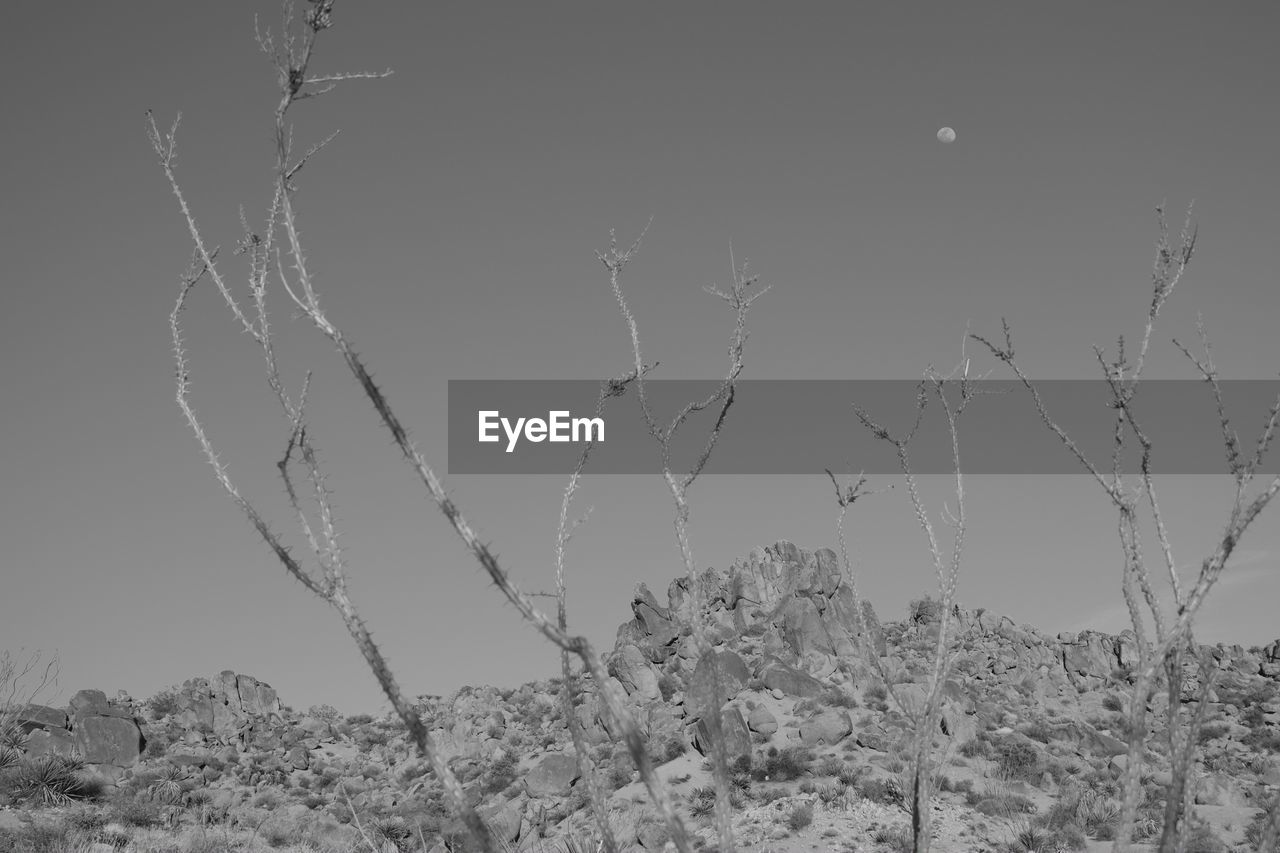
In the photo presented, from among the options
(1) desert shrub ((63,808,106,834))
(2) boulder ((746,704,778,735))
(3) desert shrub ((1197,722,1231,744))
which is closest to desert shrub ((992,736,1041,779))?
(2) boulder ((746,704,778,735))

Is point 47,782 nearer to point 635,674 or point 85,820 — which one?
point 85,820

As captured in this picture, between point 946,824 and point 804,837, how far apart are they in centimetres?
374

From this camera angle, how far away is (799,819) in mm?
22750

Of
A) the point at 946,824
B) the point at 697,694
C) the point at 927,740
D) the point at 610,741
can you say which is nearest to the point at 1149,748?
the point at 946,824

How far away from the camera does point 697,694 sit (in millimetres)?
32906

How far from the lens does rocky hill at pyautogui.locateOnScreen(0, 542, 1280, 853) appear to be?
22.0 metres

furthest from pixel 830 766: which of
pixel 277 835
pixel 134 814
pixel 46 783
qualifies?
pixel 46 783

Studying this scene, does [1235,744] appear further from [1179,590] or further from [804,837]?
[1179,590]

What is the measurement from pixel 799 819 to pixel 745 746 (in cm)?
594

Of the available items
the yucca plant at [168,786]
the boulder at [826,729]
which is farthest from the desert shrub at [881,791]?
the yucca plant at [168,786]

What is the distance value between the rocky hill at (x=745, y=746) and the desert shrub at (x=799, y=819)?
0.08m

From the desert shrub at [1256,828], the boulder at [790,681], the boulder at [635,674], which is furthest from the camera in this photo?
the boulder at [635,674]

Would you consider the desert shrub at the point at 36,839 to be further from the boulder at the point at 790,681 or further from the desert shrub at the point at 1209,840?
the boulder at the point at 790,681

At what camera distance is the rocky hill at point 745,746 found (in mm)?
22016
